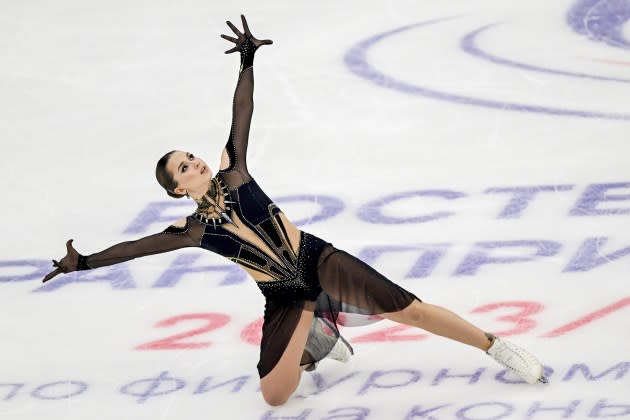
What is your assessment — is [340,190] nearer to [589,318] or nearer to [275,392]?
[589,318]

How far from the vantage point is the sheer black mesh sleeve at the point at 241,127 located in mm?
5133

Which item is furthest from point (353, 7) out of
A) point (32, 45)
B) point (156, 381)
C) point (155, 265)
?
point (156, 381)

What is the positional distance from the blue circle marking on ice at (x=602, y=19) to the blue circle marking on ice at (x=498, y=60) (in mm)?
709

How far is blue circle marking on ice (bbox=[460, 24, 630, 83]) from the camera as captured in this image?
8609 millimetres

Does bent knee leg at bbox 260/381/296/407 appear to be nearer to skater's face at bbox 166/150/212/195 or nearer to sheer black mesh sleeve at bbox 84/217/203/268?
sheer black mesh sleeve at bbox 84/217/203/268

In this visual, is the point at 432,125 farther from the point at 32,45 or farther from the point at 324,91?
the point at 32,45

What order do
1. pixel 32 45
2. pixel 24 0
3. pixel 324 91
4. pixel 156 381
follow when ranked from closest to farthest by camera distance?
pixel 156 381 → pixel 324 91 → pixel 32 45 → pixel 24 0

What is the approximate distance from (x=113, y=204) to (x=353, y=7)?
159 inches

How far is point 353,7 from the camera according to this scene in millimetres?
10594

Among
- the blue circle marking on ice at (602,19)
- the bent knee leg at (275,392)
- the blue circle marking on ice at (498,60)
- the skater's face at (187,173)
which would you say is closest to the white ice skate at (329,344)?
the bent knee leg at (275,392)

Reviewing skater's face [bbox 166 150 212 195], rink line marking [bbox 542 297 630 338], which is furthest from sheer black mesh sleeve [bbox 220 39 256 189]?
rink line marking [bbox 542 297 630 338]

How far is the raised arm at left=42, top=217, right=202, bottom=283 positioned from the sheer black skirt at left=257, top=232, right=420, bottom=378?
389 mm

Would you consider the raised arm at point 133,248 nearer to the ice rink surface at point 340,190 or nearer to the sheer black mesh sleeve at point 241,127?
the sheer black mesh sleeve at point 241,127

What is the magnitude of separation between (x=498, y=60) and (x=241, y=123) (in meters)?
4.27
